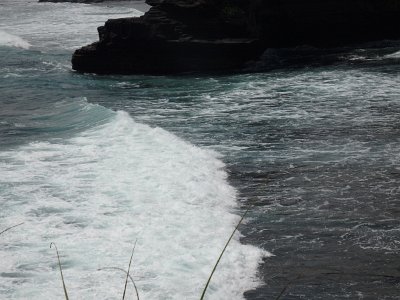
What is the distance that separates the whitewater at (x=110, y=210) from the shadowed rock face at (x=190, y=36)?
6.07m

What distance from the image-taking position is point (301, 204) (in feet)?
32.2

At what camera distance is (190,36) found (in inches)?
904

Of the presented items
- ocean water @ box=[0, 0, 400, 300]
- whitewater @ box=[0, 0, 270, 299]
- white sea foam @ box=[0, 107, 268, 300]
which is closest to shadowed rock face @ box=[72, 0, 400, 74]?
ocean water @ box=[0, 0, 400, 300]

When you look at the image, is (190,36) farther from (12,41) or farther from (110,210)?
(110,210)

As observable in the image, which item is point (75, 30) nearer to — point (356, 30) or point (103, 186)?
point (356, 30)

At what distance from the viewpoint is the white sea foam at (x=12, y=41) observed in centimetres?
3069

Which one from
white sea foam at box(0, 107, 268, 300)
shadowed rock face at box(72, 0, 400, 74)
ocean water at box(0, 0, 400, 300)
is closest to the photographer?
white sea foam at box(0, 107, 268, 300)

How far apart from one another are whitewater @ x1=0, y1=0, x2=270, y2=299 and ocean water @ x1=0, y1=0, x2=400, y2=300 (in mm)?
Result: 27

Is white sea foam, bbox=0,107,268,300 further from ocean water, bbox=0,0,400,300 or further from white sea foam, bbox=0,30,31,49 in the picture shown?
white sea foam, bbox=0,30,31,49

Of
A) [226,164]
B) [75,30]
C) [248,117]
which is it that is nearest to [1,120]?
[248,117]

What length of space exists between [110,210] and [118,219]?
40 cm

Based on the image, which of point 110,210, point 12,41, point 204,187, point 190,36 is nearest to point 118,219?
point 110,210

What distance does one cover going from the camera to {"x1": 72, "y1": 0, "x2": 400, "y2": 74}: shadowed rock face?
22.9m

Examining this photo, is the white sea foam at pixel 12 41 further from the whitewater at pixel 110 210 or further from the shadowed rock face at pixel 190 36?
the whitewater at pixel 110 210
